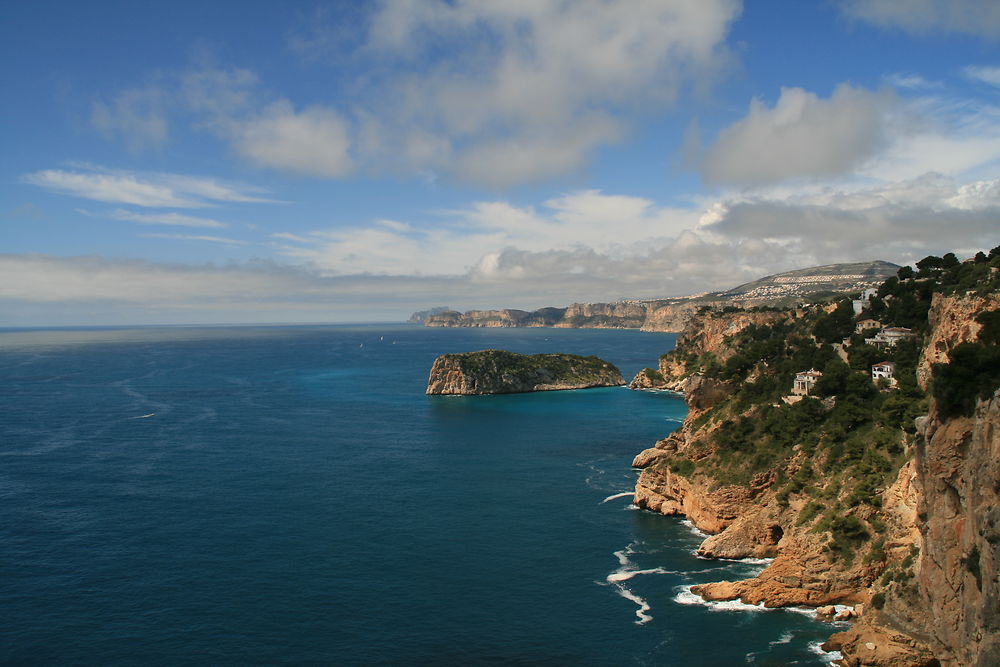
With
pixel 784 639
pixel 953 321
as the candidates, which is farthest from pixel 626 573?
pixel 953 321

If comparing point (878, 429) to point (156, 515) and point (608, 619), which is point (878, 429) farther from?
point (156, 515)

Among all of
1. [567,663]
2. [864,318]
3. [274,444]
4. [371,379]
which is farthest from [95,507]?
[371,379]

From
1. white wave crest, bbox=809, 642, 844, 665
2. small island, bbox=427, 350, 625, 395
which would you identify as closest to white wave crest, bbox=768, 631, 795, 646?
white wave crest, bbox=809, 642, 844, 665

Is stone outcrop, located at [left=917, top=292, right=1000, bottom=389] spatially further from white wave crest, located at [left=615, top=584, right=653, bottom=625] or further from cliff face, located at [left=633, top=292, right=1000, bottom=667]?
white wave crest, located at [left=615, top=584, right=653, bottom=625]

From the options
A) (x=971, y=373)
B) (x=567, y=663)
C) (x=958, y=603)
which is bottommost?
(x=567, y=663)

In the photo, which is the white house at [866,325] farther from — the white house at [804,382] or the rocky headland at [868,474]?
the white house at [804,382]
